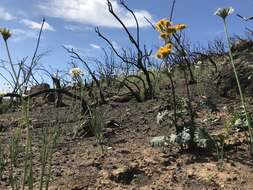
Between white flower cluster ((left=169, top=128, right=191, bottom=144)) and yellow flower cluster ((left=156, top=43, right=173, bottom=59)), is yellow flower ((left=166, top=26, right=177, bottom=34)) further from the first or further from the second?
white flower cluster ((left=169, top=128, right=191, bottom=144))

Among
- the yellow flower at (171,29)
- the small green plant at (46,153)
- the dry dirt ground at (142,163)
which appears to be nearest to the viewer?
the small green plant at (46,153)

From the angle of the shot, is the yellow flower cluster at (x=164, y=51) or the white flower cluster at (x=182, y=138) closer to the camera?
the yellow flower cluster at (x=164, y=51)

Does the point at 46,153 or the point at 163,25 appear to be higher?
the point at 163,25

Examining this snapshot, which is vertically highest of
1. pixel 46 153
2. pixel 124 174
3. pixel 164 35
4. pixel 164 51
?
pixel 164 35

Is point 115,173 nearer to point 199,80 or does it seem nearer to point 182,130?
point 182,130

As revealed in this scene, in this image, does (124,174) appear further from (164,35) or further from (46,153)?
(164,35)

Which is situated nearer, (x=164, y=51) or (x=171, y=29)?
(x=164, y=51)

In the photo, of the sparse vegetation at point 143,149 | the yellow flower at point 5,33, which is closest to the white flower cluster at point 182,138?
the sparse vegetation at point 143,149

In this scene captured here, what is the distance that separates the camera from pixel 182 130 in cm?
382

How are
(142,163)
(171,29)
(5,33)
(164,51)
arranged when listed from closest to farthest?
(5,33) → (164,51) → (171,29) → (142,163)

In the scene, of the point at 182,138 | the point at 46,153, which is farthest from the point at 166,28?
the point at 46,153

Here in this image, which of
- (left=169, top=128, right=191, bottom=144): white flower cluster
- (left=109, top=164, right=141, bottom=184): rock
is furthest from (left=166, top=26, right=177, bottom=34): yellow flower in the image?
(left=109, top=164, right=141, bottom=184): rock

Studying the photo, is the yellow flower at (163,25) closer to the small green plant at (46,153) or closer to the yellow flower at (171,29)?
the yellow flower at (171,29)

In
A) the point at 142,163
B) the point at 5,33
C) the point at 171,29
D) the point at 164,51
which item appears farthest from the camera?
the point at 142,163
